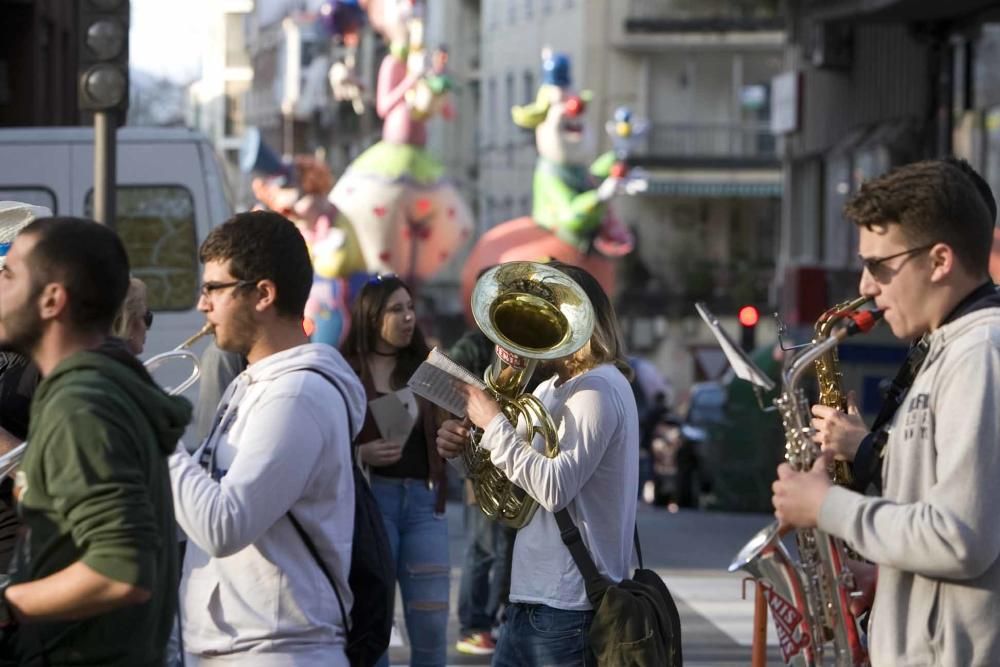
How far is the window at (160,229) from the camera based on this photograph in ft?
38.6

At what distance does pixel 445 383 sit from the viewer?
17.6ft

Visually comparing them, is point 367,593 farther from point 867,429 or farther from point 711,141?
point 711,141

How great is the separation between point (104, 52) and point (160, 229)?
1.88m

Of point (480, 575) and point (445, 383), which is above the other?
point (445, 383)

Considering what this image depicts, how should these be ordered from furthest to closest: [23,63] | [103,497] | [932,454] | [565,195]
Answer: [565,195] < [23,63] < [932,454] < [103,497]

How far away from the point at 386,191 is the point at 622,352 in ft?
66.7

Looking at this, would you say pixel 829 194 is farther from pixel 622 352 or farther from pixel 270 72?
pixel 270 72

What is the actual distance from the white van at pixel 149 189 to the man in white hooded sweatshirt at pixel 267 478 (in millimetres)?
7256

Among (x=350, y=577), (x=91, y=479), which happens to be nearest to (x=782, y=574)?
(x=350, y=577)

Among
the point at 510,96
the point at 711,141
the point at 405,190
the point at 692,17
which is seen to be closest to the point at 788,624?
the point at 405,190

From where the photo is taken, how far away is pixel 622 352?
5645 mm

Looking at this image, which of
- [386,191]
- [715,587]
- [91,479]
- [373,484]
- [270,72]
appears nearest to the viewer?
[91,479]

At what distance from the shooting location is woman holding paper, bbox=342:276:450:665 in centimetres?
743

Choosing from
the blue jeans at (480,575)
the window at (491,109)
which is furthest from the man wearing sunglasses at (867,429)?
the window at (491,109)
